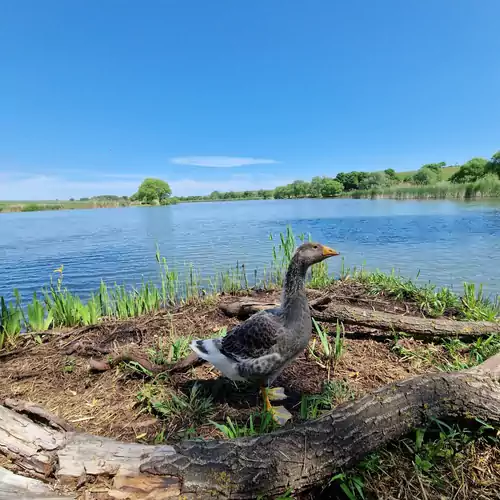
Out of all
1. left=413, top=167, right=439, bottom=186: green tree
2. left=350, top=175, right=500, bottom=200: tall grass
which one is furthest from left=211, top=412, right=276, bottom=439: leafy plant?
left=413, top=167, right=439, bottom=186: green tree

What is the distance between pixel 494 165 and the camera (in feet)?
241

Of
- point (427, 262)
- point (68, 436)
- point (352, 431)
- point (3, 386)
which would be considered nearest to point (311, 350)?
point (352, 431)

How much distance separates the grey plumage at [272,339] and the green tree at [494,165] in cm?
9218

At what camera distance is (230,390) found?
11.4 ft

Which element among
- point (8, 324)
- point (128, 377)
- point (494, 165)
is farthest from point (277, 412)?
point (494, 165)

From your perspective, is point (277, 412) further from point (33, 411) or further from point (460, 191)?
point (460, 191)

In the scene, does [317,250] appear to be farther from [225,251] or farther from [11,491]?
[225,251]

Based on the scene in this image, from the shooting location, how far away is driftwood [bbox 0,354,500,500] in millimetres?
1733

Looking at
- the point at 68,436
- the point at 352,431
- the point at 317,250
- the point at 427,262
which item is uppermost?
the point at 317,250

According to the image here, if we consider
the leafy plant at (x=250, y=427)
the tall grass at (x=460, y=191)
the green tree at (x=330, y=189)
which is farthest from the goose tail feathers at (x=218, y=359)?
the green tree at (x=330, y=189)

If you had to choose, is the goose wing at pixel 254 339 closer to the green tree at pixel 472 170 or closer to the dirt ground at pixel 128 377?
the dirt ground at pixel 128 377

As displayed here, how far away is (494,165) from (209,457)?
3795 inches

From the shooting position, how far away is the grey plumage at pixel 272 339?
2.98 metres

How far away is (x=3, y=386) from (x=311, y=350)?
391cm
